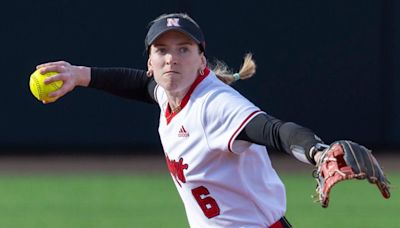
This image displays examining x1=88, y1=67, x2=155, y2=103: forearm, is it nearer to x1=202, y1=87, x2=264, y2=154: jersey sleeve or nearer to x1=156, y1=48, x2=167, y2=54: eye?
x1=156, y1=48, x2=167, y2=54: eye

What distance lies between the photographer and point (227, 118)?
4.45 meters

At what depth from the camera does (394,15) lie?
41.5ft

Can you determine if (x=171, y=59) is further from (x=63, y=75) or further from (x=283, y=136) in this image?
(x=283, y=136)

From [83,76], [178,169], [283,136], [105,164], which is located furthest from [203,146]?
[105,164]

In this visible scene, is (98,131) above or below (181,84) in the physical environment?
below

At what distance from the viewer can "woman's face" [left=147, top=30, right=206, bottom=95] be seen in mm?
4727

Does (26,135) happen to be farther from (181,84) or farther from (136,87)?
(181,84)

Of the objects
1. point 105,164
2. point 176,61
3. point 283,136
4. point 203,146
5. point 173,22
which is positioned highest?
point 173,22

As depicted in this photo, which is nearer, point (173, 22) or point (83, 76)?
point (173, 22)

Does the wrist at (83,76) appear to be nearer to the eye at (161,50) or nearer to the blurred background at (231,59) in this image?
the eye at (161,50)

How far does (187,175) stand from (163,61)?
0.53 meters

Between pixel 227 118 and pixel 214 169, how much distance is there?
394 millimetres

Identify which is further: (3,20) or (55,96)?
(3,20)

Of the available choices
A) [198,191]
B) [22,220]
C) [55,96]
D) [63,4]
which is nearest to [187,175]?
[198,191]
